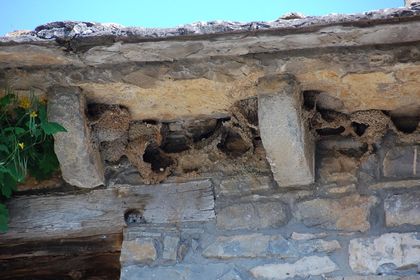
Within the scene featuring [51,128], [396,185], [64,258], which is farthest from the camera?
[64,258]

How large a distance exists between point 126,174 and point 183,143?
0.27 m

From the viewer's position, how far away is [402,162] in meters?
2.86

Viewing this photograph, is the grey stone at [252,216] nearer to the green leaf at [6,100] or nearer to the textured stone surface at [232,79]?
the textured stone surface at [232,79]

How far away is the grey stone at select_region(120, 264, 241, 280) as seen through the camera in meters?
2.84

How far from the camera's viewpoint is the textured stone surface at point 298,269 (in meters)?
2.79

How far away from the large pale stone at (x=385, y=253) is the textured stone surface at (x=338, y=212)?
7 centimetres

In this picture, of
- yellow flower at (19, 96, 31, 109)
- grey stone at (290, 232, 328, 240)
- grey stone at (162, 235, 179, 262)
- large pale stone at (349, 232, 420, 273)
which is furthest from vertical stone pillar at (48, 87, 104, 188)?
large pale stone at (349, 232, 420, 273)

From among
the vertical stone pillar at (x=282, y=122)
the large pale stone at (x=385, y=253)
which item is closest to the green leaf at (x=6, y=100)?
the vertical stone pillar at (x=282, y=122)

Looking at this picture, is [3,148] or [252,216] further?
[252,216]

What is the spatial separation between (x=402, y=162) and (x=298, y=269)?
0.59m

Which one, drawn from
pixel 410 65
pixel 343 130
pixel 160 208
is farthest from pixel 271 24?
pixel 160 208

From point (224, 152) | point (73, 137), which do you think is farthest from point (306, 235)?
point (73, 137)

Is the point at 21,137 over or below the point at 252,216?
over

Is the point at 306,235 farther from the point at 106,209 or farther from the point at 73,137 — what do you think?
the point at 73,137
